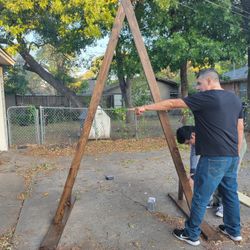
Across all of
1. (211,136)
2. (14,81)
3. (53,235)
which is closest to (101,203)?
(53,235)

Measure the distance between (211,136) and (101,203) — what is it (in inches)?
91.1

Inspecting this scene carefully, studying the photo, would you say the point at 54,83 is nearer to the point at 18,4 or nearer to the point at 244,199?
the point at 18,4

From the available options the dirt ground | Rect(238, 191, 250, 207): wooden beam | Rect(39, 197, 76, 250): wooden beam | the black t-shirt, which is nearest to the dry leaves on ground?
the dirt ground

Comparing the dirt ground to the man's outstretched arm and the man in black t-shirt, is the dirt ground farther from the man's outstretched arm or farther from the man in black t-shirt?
the man's outstretched arm

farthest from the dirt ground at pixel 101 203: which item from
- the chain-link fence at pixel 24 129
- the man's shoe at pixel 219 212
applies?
the chain-link fence at pixel 24 129

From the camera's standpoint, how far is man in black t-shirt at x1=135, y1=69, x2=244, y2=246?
3.29m

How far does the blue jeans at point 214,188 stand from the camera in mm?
3338

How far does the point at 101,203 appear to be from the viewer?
4.95 m

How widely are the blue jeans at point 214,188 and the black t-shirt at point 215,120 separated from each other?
0.35ft

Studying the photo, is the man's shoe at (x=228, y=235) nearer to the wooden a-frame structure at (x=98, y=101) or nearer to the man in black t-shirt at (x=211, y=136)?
the wooden a-frame structure at (x=98, y=101)

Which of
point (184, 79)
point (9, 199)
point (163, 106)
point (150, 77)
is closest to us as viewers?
point (163, 106)

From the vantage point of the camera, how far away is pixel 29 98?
25.7 meters

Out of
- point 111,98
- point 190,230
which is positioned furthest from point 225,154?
point 111,98

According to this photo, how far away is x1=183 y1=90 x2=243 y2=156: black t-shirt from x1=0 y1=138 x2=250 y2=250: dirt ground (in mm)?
1109
